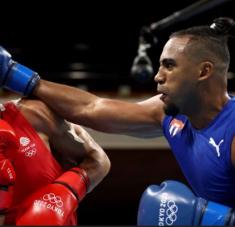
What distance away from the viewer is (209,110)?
1699mm

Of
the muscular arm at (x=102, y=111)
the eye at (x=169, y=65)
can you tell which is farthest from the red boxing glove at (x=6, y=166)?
the eye at (x=169, y=65)

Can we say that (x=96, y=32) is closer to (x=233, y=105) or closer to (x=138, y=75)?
(x=138, y=75)

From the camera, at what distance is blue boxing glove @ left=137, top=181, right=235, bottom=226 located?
1.43 m

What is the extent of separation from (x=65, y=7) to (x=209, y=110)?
4.70 metres

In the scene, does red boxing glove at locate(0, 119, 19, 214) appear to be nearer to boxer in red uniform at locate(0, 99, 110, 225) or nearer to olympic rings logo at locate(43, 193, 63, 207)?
boxer in red uniform at locate(0, 99, 110, 225)

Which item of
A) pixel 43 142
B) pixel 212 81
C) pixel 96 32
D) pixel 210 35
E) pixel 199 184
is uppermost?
pixel 210 35

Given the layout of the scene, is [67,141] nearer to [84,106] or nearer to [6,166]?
[84,106]

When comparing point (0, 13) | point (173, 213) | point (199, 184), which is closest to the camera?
point (173, 213)

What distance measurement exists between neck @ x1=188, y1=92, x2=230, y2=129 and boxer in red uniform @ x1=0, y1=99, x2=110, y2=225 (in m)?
0.35

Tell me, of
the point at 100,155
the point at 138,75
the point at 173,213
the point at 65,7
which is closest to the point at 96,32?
the point at 65,7

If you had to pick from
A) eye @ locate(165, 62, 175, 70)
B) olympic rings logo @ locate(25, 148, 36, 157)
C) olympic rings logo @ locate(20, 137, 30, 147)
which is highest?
eye @ locate(165, 62, 175, 70)


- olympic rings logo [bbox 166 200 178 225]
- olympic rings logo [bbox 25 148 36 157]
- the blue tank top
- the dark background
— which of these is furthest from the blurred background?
olympic rings logo [bbox 166 200 178 225]

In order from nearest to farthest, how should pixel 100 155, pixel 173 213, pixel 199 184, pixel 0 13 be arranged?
pixel 173 213 → pixel 199 184 → pixel 100 155 → pixel 0 13

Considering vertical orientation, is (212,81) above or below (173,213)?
above
